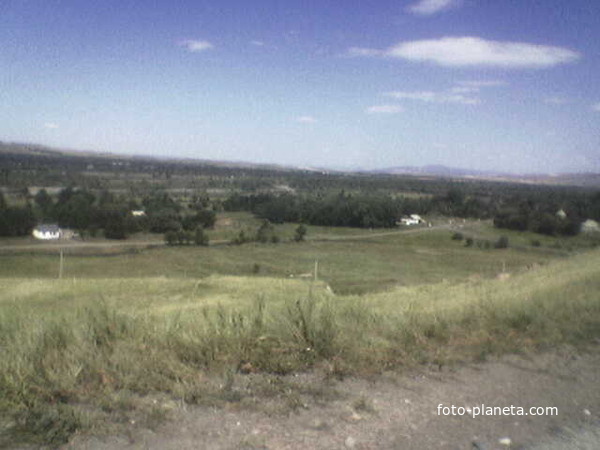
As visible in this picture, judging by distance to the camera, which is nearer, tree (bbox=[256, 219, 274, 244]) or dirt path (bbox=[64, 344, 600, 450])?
dirt path (bbox=[64, 344, 600, 450])

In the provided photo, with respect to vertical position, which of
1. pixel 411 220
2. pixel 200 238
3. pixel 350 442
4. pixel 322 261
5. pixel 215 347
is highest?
pixel 215 347

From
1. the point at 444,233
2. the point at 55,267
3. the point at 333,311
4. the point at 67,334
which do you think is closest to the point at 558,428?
the point at 333,311

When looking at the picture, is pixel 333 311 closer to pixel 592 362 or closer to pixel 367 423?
pixel 367 423

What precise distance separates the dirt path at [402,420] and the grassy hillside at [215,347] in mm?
211

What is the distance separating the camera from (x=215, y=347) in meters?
4.21

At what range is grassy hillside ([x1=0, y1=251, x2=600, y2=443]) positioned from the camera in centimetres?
331

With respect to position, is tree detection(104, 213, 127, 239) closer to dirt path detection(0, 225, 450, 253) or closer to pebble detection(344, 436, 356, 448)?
dirt path detection(0, 225, 450, 253)

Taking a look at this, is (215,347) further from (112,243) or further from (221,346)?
(112,243)

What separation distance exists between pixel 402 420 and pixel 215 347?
5.45 feet

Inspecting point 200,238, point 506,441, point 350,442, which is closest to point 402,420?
point 350,442

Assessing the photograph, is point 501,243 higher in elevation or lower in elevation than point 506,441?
lower

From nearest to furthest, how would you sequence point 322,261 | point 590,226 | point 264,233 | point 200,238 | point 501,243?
1. point 590,226
2. point 501,243
3. point 322,261
4. point 200,238
5. point 264,233

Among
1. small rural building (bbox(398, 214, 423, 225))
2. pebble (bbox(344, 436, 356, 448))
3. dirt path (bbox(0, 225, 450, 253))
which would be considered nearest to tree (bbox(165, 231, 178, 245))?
dirt path (bbox(0, 225, 450, 253))

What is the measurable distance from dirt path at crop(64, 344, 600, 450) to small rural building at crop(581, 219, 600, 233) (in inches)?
850
